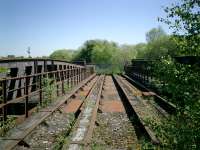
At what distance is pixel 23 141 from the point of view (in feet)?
24.0

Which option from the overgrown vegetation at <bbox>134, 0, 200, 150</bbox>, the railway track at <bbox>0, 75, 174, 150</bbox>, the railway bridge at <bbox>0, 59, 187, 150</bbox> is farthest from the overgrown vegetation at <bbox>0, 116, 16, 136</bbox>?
the overgrown vegetation at <bbox>134, 0, 200, 150</bbox>

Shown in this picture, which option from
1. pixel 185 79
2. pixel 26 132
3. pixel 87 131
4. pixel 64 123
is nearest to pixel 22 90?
pixel 64 123

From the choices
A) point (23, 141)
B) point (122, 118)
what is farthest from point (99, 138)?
point (122, 118)

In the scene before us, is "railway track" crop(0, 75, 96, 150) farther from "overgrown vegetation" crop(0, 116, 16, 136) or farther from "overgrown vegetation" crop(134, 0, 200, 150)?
"overgrown vegetation" crop(134, 0, 200, 150)

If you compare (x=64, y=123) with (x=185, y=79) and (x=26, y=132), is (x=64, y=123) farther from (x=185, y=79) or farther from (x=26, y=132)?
(x=185, y=79)

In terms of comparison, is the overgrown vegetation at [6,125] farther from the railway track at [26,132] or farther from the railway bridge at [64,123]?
the railway track at [26,132]

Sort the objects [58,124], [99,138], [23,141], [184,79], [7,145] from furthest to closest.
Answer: [58,124] < [99,138] < [23,141] < [7,145] < [184,79]

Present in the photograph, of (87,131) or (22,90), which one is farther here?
(22,90)

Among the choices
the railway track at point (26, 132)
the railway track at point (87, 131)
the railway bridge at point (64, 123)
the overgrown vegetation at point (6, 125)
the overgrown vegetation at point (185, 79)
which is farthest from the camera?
the overgrown vegetation at point (6, 125)

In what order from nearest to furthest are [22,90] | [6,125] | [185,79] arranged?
[185,79]
[6,125]
[22,90]

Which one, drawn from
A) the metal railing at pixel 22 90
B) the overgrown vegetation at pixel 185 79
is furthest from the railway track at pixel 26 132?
the overgrown vegetation at pixel 185 79

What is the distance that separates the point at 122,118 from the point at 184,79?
5930mm

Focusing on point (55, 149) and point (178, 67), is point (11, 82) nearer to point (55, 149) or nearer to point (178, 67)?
point (55, 149)

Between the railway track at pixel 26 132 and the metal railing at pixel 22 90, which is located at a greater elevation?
the metal railing at pixel 22 90
